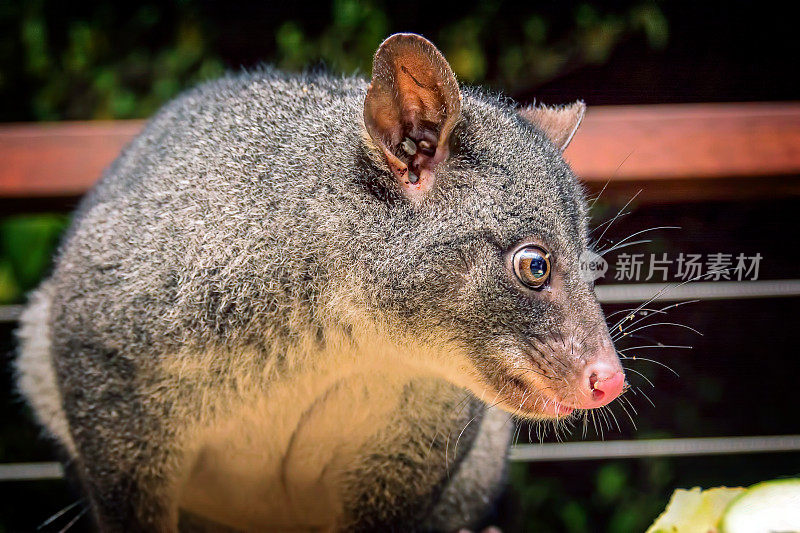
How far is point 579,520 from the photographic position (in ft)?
7.43

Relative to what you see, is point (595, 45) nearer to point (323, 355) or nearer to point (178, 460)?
point (323, 355)

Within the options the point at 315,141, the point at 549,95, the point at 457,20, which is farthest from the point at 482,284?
the point at 457,20

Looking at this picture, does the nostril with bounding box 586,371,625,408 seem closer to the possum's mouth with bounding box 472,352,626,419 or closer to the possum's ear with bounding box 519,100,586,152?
the possum's mouth with bounding box 472,352,626,419

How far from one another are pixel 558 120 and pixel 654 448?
41.2 inches

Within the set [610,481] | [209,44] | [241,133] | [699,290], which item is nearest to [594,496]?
[610,481]

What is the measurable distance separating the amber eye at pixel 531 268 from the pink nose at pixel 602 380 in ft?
0.45

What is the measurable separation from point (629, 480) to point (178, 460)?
133 cm

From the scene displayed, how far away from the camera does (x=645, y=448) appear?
6.64 feet

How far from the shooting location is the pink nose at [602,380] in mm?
1098

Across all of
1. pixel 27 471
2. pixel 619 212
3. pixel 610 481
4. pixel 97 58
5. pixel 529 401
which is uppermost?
pixel 97 58

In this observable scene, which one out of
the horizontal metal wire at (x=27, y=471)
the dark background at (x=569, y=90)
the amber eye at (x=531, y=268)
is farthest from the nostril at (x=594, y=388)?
the horizontal metal wire at (x=27, y=471)

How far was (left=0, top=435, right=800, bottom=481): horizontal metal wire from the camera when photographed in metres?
1.87

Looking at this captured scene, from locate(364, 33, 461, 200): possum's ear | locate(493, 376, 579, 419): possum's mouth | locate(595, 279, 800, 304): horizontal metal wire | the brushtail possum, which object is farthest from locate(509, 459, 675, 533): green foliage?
locate(364, 33, 461, 200): possum's ear

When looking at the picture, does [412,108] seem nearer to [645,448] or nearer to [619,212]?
[619,212]
